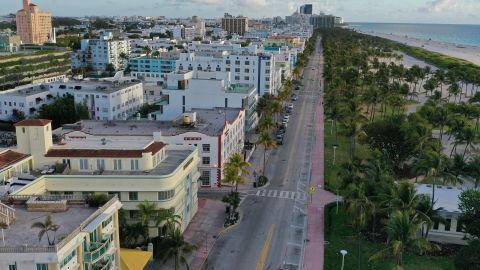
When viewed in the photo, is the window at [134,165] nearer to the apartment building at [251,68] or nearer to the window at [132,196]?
the window at [132,196]

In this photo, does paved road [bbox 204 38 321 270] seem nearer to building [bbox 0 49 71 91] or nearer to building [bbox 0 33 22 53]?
building [bbox 0 49 71 91]

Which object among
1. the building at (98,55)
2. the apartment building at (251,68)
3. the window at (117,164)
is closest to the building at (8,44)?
the building at (98,55)

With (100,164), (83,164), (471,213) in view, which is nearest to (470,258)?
(471,213)

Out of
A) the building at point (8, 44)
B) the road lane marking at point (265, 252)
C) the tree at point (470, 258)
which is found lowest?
the road lane marking at point (265, 252)

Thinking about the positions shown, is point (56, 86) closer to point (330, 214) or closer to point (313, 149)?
point (313, 149)

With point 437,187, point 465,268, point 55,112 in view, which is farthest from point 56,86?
point 465,268

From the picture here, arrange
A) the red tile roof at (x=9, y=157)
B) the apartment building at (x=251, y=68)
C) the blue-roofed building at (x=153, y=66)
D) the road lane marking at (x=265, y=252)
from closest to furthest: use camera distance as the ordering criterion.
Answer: the red tile roof at (x=9, y=157) → the road lane marking at (x=265, y=252) → the apartment building at (x=251, y=68) → the blue-roofed building at (x=153, y=66)

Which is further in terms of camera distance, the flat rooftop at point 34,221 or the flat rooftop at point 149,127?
the flat rooftop at point 149,127
